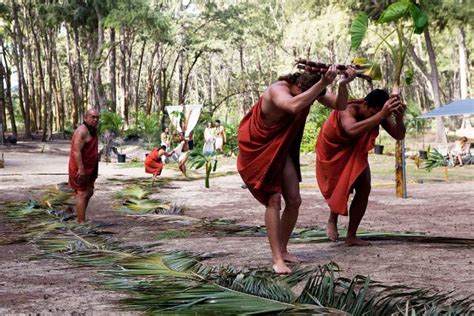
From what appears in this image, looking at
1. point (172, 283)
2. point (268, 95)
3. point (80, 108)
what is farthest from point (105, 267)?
point (80, 108)

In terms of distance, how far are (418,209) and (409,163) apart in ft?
48.5

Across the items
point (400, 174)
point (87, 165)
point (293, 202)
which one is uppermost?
point (87, 165)

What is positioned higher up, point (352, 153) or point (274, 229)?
point (352, 153)

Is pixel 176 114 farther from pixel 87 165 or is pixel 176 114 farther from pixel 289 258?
pixel 289 258

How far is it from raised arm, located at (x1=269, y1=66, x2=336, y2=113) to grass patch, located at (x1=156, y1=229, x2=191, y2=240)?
280cm

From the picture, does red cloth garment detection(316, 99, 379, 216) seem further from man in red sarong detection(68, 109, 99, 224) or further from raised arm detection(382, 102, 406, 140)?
man in red sarong detection(68, 109, 99, 224)

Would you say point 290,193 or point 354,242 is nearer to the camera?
point 290,193

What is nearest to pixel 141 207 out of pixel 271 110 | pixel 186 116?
pixel 271 110

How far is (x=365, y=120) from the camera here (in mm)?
5691

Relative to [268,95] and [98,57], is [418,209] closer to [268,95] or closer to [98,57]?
[268,95]

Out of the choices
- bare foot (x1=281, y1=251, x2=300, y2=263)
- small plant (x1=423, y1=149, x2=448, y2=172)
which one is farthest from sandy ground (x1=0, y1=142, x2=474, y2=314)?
small plant (x1=423, y1=149, x2=448, y2=172)

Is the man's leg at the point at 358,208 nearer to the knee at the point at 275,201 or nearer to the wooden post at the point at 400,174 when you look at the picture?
the knee at the point at 275,201

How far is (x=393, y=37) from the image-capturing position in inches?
1297

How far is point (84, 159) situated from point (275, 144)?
431 centimetres
